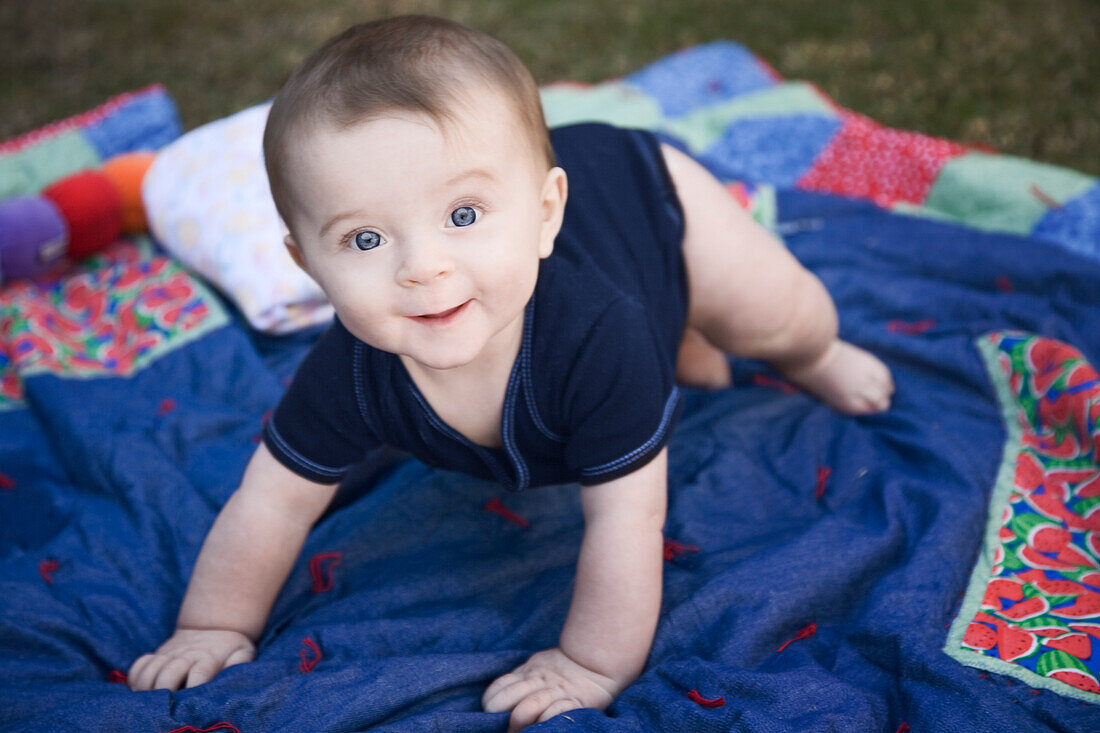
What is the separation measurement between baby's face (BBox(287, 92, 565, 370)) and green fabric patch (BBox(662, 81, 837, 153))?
147cm

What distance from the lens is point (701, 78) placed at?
267cm

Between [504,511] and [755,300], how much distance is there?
0.49 metres

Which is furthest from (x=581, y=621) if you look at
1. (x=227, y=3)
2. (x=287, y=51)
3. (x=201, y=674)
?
(x=227, y=3)

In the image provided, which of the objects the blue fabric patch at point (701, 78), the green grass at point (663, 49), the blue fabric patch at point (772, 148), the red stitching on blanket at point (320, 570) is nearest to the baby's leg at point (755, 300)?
the red stitching on blanket at point (320, 570)

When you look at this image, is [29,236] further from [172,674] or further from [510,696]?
[510,696]

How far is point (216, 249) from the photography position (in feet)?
6.45

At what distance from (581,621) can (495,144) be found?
56 cm

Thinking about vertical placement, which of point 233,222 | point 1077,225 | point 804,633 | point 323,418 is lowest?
point 804,633

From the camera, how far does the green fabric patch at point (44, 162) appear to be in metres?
2.35

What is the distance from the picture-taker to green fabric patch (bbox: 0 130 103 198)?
92.7 inches

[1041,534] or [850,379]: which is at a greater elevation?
[850,379]

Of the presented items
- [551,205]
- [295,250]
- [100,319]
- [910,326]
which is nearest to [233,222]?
[100,319]

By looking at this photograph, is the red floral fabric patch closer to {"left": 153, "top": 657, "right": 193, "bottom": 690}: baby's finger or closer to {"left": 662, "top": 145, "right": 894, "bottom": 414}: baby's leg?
{"left": 662, "top": 145, "right": 894, "bottom": 414}: baby's leg

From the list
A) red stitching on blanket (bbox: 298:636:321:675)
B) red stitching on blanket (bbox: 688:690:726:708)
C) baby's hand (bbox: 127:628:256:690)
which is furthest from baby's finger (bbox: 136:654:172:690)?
red stitching on blanket (bbox: 688:690:726:708)
